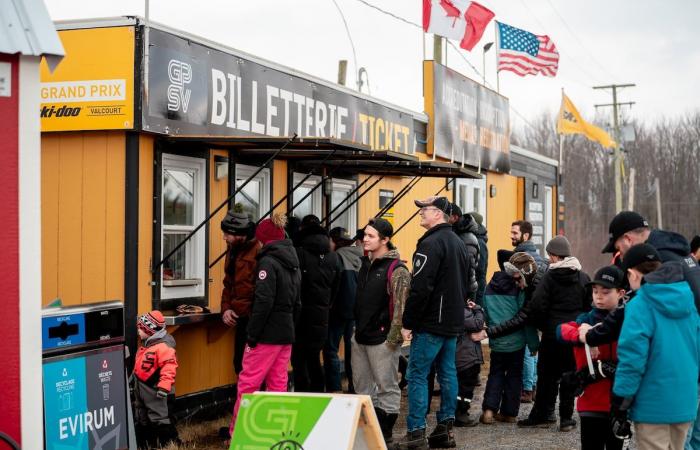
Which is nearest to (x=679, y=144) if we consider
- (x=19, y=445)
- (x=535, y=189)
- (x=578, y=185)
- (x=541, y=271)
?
(x=578, y=185)

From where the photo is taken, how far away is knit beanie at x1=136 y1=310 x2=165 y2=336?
8109 mm

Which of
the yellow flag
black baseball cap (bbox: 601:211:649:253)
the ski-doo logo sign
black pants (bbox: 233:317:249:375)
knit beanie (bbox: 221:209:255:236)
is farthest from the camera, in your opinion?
the yellow flag

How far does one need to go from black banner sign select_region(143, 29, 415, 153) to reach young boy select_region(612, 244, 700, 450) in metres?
4.36

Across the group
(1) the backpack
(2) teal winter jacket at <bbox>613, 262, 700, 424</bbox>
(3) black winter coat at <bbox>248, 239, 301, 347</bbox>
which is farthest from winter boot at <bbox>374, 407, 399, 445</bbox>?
(2) teal winter jacket at <bbox>613, 262, 700, 424</bbox>

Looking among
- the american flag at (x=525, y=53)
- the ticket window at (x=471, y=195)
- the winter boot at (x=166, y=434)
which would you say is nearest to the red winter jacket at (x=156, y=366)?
the winter boot at (x=166, y=434)

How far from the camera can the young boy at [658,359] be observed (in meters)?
5.91

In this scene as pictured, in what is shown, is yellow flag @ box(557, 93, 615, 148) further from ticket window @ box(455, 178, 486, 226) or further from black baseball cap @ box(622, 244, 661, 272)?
black baseball cap @ box(622, 244, 661, 272)

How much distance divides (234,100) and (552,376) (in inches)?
154

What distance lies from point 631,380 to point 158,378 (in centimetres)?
383

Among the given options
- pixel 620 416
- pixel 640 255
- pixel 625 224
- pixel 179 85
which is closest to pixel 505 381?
pixel 625 224

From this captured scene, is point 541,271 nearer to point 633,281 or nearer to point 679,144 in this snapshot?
point 633,281

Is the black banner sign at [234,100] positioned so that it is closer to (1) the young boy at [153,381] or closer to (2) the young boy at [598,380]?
(1) the young boy at [153,381]

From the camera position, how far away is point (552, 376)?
9156 millimetres

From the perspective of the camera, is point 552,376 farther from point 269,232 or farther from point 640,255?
point 640,255
